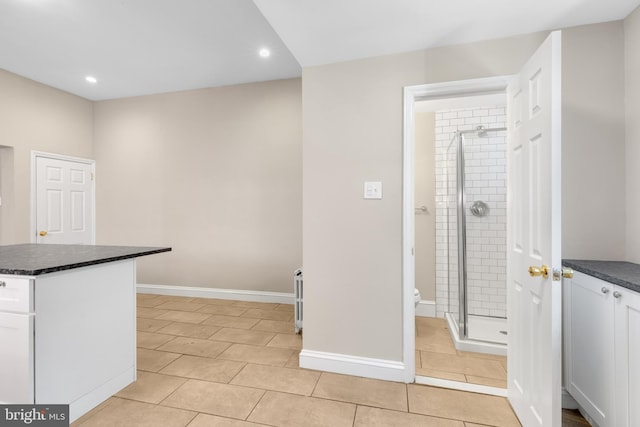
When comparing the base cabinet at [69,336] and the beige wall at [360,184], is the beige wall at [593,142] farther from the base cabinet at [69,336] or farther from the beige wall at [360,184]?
the base cabinet at [69,336]

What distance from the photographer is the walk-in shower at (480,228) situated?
299 cm

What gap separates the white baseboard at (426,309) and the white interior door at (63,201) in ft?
15.2

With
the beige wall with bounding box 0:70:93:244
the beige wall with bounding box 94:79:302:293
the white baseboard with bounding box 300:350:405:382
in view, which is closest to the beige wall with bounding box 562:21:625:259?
the white baseboard with bounding box 300:350:405:382

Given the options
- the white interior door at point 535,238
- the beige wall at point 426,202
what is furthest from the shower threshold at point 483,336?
the white interior door at point 535,238

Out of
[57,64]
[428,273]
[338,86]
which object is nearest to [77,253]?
[338,86]

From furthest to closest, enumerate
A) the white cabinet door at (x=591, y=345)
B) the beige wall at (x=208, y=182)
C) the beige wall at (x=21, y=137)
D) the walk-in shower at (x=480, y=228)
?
the beige wall at (x=208, y=182), the beige wall at (x=21, y=137), the walk-in shower at (x=480, y=228), the white cabinet door at (x=591, y=345)

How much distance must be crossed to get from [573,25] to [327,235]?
203 centimetres

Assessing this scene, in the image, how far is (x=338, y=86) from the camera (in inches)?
87.0

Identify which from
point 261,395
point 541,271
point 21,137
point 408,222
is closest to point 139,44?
point 21,137

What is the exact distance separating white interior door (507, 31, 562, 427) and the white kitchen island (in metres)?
2.30

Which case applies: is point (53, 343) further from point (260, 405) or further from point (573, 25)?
point (573, 25)

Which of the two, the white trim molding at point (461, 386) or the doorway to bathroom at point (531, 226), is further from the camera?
the white trim molding at point (461, 386)

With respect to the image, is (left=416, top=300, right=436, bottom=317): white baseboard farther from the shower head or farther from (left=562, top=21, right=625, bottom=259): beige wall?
the shower head

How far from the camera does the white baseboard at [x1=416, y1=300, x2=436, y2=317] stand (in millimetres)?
3316
